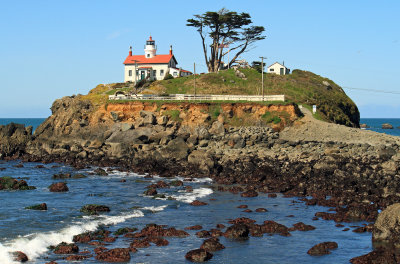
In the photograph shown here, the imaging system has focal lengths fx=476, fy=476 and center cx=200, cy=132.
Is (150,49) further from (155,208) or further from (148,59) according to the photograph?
(155,208)

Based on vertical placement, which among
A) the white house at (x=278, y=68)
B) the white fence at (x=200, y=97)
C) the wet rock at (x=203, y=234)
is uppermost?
the white house at (x=278, y=68)

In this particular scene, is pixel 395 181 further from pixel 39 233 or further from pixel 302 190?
pixel 39 233

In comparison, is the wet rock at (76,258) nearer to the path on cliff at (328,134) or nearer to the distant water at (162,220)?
the distant water at (162,220)

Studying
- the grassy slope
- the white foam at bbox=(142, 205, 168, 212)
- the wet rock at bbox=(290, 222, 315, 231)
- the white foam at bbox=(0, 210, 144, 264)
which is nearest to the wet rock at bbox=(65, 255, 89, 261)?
the white foam at bbox=(0, 210, 144, 264)

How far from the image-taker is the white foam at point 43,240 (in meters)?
22.0

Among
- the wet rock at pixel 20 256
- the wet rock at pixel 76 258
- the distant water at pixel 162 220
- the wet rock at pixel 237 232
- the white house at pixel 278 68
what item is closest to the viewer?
the wet rock at pixel 76 258

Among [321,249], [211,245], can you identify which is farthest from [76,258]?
Result: [321,249]

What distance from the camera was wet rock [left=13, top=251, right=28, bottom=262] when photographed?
69.5ft

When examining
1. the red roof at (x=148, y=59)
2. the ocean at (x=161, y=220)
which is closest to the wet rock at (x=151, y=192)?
the ocean at (x=161, y=220)

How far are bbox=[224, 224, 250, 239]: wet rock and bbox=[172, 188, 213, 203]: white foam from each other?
974cm

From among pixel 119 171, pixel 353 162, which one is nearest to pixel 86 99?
pixel 119 171

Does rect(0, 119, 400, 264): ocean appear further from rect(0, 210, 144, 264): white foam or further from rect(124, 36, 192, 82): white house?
rect(124, 36, 192, 82): white house

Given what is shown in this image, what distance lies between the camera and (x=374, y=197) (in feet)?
109

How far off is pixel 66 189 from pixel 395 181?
26.3 metres
